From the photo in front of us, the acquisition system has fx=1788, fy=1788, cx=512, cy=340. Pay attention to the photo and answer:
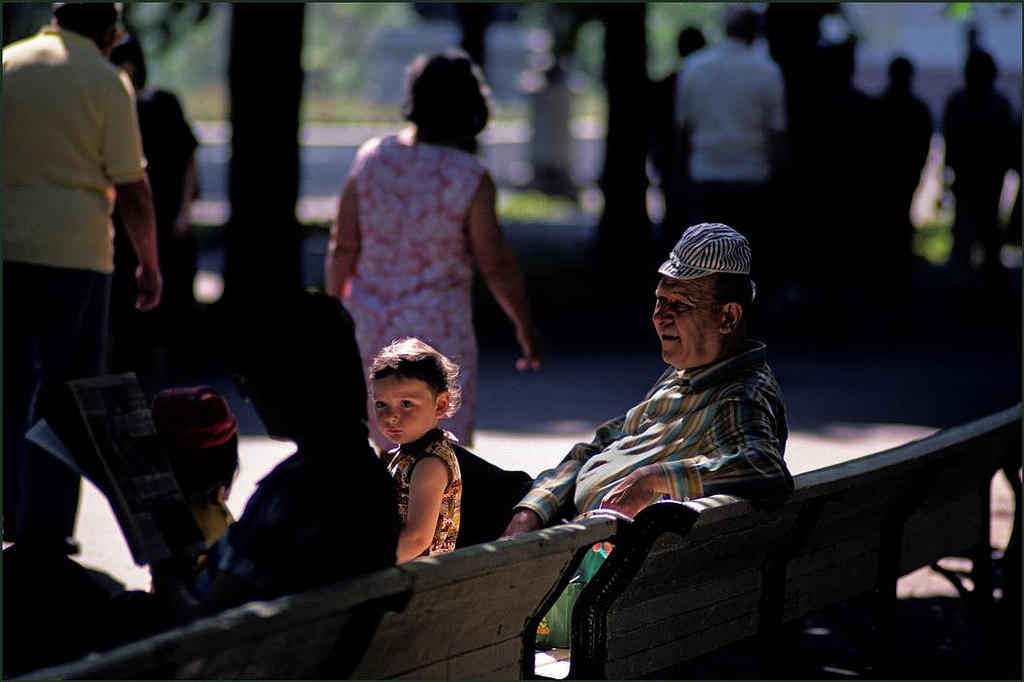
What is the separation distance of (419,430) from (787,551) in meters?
0.99

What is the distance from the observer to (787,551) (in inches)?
170

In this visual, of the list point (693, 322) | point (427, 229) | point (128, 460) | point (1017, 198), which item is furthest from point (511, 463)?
point (1017, 198)

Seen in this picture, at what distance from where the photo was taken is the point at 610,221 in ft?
56.0

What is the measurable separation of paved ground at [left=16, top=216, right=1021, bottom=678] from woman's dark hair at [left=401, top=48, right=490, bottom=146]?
3.63ft

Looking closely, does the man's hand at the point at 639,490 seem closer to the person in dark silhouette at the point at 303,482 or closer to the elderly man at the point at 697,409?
the elderly man at the point at 697,409

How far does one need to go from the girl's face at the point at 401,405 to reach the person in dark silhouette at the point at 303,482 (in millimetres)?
790

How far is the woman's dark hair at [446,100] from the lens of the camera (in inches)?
231

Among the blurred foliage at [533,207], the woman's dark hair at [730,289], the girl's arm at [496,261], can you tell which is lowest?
the woman's dark hair at [730,289]

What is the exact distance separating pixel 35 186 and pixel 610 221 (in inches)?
450

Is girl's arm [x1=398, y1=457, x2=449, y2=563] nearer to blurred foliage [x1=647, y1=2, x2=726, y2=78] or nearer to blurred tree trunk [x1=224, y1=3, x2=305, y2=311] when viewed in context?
blurred tree trunk [x1=224, y1=3, x2=305, y2=311]

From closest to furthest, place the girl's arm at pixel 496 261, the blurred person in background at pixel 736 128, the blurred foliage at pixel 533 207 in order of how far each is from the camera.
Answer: the girl's arm at pixel 496 261, the blurred person in background at pixel 736 128, the blurred foliage at pixel 533 207

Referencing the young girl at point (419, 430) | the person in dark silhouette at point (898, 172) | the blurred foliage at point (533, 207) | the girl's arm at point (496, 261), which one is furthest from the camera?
the blurred foliage at point (533, 207)

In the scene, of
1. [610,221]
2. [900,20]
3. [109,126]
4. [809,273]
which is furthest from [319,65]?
[109,126]

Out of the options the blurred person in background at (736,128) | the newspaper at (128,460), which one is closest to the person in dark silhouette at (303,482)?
the newspaper at (128,460)
